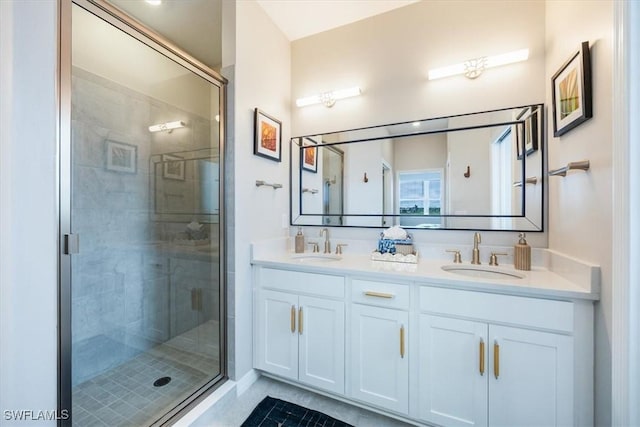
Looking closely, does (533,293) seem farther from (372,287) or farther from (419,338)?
(372,287)

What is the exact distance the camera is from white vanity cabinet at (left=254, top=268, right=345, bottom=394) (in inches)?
63.1

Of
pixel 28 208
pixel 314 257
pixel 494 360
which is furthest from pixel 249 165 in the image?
pixel 494 360

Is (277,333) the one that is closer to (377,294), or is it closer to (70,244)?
(377,294)

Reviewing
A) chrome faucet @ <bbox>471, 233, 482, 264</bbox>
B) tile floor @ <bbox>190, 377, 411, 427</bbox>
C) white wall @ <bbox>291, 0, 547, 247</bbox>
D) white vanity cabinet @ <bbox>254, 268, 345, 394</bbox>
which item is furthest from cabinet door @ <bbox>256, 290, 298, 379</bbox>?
chrome faucet @ <bbox>471, 233, 482, 264</bbox>

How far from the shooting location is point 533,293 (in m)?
1.19

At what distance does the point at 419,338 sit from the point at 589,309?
72 centimetres

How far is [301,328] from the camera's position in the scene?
5.56ft

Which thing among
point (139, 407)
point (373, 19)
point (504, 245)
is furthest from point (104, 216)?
point (504, 245)

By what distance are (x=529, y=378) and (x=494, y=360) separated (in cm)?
15

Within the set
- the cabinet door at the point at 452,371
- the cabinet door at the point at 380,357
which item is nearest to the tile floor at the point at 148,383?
the cabinet door at the point at 380,357

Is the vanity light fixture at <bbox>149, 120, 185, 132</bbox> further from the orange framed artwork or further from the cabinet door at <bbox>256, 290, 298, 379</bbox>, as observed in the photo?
the cabinet door at <bbox>256, 290, 298, 379</bbox>

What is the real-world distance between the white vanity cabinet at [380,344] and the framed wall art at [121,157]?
1921 mm
